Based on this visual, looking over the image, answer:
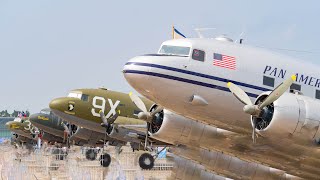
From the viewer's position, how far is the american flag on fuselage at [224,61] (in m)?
21.1

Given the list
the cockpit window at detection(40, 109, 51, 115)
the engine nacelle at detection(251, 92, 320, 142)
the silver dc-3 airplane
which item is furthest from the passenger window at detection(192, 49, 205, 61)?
the cockpit window at detection(40, 109, 51, 115)

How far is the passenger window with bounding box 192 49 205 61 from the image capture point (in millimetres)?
21062

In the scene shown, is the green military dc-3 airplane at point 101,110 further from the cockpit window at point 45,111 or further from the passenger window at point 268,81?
the passenger window at point 268,81

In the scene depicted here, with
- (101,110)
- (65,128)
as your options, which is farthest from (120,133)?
(65,128)

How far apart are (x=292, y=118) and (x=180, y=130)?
6968 mm

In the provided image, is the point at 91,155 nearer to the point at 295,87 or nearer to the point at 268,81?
the point at 295,87

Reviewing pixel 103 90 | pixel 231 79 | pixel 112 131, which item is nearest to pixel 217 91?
pixel 231 79

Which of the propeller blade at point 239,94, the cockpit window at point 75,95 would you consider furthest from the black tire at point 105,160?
the propeller blade at point 239,94

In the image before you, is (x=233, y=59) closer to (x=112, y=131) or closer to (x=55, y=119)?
(x=112, y=131)

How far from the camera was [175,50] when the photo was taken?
70.2 ft

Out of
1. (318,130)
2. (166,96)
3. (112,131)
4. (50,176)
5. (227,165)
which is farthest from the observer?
(112,131)

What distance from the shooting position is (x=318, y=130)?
61.5ft

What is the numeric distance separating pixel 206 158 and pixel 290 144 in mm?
8133

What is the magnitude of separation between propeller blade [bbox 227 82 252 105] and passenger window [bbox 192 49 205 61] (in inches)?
63.8
